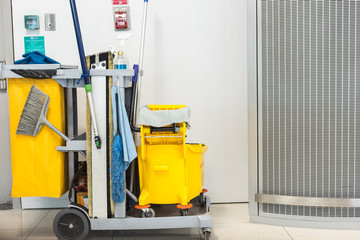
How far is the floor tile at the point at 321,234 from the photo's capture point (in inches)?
101

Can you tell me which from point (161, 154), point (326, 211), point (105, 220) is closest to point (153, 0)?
point (161, 154)

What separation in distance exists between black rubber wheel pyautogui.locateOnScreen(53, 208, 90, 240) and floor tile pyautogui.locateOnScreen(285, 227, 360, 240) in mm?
1283

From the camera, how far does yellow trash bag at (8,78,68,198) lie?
8.22 feet

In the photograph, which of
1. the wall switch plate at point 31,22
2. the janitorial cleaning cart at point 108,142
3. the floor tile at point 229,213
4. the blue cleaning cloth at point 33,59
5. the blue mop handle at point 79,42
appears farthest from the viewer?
the wall switch plate at point 31,22

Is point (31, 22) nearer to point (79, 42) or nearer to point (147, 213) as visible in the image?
point (79, 42)

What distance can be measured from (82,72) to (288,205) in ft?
5.20

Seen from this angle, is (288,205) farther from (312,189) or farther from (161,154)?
(161,154)

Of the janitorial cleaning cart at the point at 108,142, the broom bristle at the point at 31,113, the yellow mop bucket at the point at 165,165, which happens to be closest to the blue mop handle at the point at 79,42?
the janitorial cleaning cart at the point at 108,142

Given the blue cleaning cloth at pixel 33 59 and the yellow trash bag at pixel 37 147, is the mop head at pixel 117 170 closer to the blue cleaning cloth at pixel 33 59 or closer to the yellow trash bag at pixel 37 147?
the yellow trash bag at pixel 37 147

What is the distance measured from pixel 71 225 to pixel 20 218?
0.74 metres

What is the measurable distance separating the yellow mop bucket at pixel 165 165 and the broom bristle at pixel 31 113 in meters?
0.63

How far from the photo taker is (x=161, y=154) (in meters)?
2.53

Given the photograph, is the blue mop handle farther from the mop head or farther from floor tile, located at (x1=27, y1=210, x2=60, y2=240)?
floor tile, located at (x1=27, y1=210, x2=60, y2=240)

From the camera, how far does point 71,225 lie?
254cm
